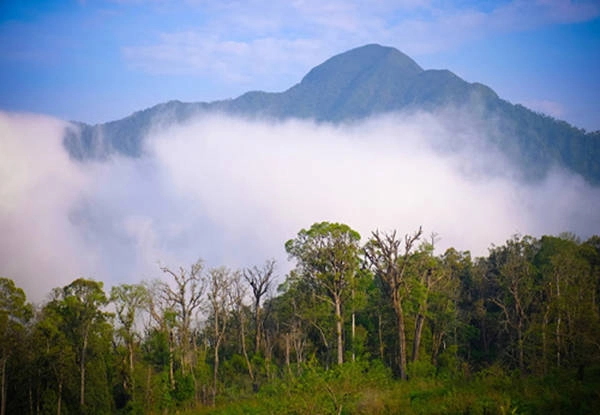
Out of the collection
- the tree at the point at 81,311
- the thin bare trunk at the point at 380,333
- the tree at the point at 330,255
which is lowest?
the thin bare trunk at the point at 380,333

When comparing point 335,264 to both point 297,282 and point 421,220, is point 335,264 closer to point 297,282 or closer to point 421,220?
point 297,282

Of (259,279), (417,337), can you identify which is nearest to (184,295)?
(259,279)

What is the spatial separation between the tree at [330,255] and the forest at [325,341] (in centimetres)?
10

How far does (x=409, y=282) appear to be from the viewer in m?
34.3

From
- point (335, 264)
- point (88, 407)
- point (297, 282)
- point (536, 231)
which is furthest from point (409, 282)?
point (536, 231)

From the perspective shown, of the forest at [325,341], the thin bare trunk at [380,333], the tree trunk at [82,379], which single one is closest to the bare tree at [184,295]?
the forest at [325,341]

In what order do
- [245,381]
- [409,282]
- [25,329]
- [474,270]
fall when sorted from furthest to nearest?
1. [474,270]
2. [245,381]
3. [409,282]
4. [25,329]

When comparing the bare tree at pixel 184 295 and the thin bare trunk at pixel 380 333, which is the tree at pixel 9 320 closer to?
the bare tree at pixel 184 295

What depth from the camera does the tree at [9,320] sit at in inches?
1152

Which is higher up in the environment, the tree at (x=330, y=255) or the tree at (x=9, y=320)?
the tree at (x=330, y=255)

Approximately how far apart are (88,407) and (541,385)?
26.7m

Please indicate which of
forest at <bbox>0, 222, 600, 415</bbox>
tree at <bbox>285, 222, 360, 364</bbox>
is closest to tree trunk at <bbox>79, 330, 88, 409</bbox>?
forest at <bbox>0, 222, 600, 415</bbox>

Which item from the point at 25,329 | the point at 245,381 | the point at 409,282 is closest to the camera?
the point at 25,329

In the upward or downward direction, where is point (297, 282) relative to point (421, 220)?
downward
